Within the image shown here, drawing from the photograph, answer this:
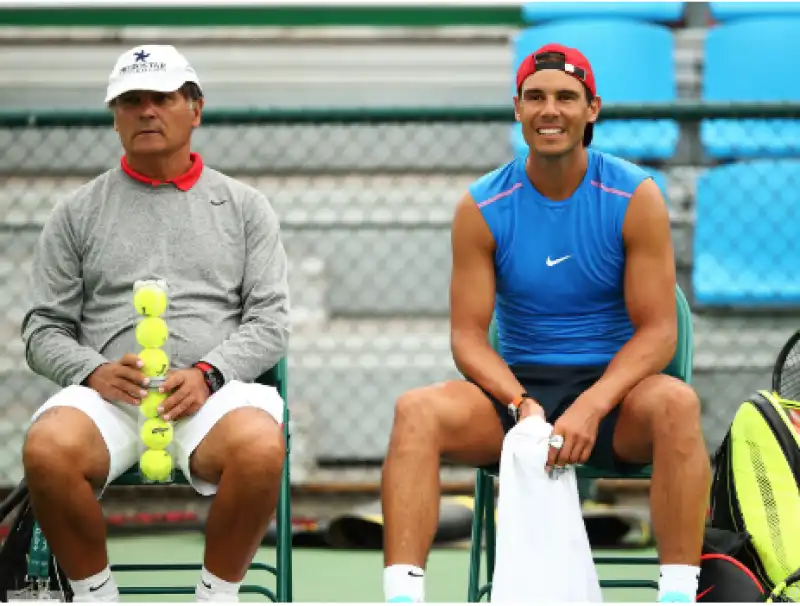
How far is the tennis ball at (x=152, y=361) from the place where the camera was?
110 inches

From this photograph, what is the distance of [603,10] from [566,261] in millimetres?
2935

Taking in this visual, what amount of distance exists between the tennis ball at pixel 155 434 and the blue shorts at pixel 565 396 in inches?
26.9

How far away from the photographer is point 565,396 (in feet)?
9.60

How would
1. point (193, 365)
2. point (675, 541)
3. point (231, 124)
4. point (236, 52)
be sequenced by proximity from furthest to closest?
point (236, 52)
point (231, 124)
point (193, 365)
point (675, 541)

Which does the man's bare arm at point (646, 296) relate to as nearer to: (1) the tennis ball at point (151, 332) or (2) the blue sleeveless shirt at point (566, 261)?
(2) the blue sleeveless shirt at point (566, 261)

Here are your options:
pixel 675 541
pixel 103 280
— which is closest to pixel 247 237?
pixel 103 280

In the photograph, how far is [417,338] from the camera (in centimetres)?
542

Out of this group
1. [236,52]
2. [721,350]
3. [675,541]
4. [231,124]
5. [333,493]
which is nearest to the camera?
[675,541]

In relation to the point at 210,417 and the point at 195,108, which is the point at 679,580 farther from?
the point at 195,108

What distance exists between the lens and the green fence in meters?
5.20

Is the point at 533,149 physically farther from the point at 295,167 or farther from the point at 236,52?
the point at 236,52

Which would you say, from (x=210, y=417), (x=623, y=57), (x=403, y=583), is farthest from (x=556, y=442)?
(x=623, y=57)

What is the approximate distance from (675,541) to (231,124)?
7.71ft

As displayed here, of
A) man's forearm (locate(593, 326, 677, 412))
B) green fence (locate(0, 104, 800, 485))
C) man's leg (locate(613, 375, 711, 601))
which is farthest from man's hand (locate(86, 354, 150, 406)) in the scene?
green fence (locate(0, 104, 800, 485))
